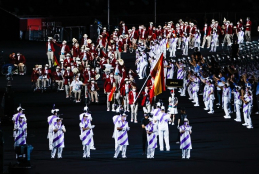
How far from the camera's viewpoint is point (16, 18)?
230ft

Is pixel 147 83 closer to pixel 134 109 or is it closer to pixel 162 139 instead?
pixel 134 109

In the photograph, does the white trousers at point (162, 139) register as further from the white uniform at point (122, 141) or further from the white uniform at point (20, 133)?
the white uniform at point (20, 133)

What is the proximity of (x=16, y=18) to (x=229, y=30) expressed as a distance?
18.6 metres

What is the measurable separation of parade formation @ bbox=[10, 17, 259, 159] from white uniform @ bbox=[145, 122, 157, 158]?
0.03m

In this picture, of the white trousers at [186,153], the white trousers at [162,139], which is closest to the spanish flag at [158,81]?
the white trousers at [162,139]

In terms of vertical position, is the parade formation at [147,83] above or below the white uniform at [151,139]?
above

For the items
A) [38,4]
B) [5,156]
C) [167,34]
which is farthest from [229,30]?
[5,156]

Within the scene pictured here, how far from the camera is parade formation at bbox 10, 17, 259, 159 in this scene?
3155cm

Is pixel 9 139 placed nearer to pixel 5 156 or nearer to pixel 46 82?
pixel 5 156

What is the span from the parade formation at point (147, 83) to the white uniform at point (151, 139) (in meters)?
0.03

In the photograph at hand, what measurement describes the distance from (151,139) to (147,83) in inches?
380

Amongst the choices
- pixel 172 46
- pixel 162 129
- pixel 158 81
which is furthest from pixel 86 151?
pixel 172 46

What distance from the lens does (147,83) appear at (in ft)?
134

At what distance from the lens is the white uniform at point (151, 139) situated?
3108 centimetres
